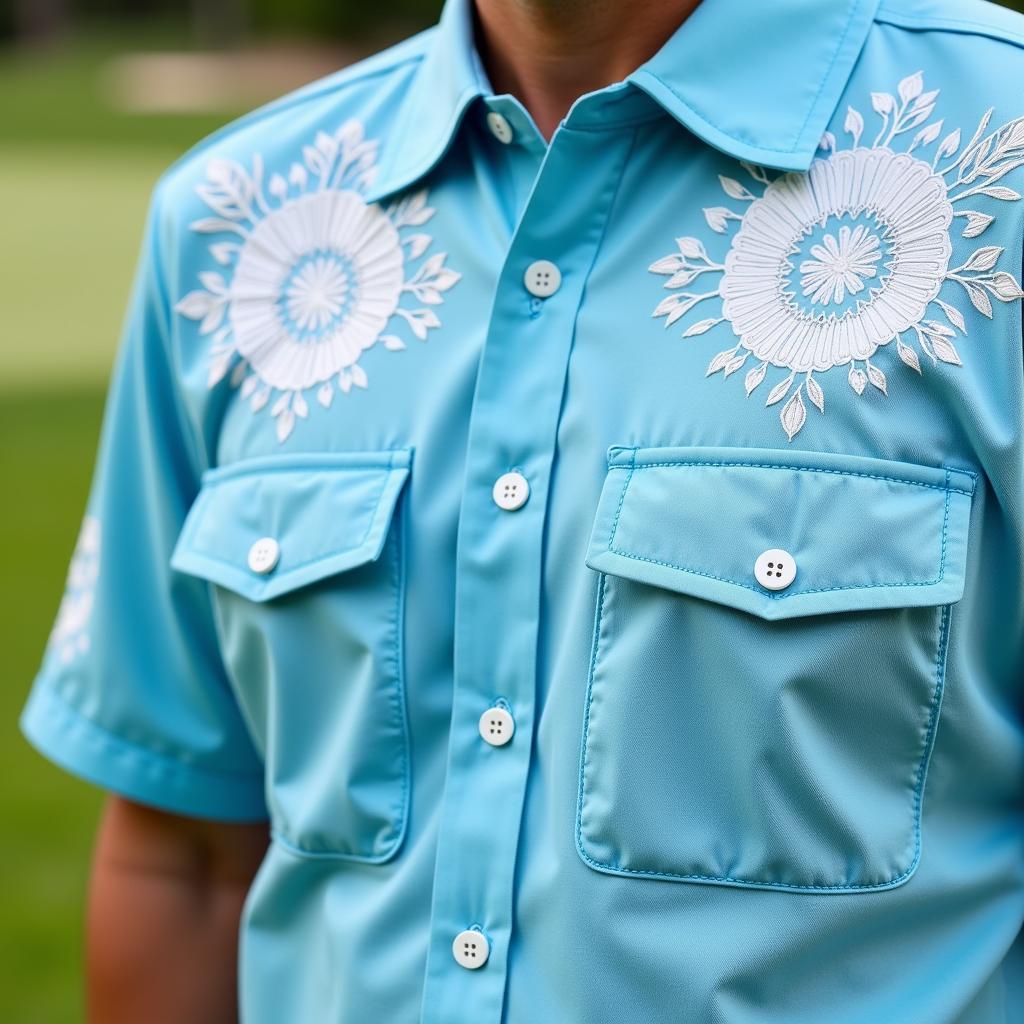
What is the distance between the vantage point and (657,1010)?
1175 millimetres

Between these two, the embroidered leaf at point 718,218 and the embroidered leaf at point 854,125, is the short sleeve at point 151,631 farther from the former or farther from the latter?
the embroidered leaf at point 854,125

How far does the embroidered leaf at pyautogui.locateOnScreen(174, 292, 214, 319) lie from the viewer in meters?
1.46

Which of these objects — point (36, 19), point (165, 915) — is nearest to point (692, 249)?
point (165, 915)

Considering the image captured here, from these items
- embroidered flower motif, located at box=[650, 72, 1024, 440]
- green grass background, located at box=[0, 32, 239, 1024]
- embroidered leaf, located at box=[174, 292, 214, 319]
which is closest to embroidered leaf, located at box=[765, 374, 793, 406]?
embroidered flower motif, located at box=[650, 72, 1024, 440]

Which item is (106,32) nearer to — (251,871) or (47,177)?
(47,177)

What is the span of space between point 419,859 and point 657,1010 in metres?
0.23

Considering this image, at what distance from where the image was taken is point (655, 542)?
117 cm

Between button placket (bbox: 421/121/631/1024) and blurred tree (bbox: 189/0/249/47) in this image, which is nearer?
button placket (bbox: 421/121/631/1024)

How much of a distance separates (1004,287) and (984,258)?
3 centimetres

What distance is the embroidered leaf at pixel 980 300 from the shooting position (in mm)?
1122

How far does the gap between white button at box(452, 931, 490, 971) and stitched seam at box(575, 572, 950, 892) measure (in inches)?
4.7

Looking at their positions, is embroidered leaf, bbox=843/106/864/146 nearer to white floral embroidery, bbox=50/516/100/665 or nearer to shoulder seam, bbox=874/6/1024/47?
shoulder seam, bbox=874/6/1024/47

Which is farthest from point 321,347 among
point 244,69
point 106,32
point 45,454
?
point 106,32

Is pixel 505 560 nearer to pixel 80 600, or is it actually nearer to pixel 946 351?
pixel 946 351
